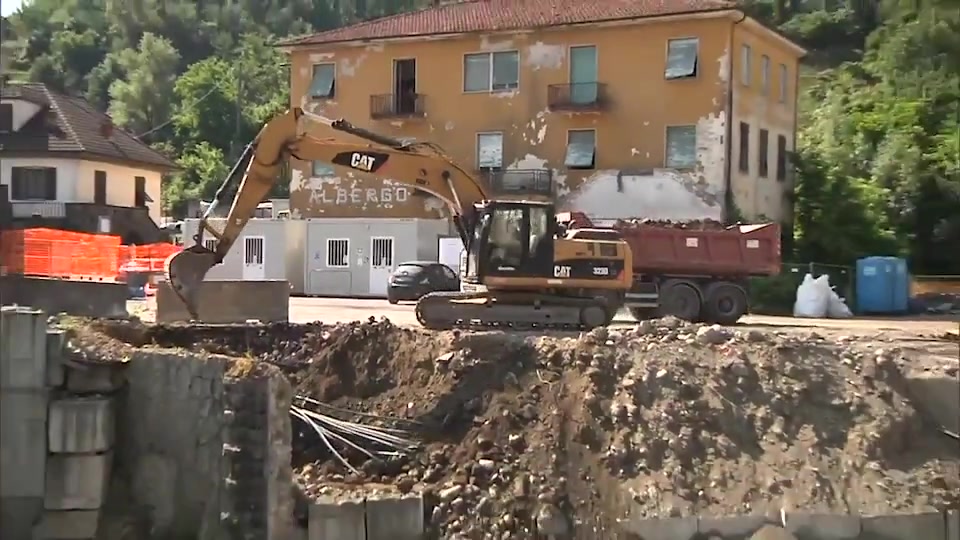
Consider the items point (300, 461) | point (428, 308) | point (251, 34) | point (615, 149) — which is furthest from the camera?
point (251, 34)

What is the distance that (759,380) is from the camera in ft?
46.6

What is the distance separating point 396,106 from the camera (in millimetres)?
35812

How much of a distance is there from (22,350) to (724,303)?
1402 centimetres

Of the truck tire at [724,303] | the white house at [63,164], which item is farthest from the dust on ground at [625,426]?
the white house at [63,164]

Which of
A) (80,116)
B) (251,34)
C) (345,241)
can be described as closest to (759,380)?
(345,241)

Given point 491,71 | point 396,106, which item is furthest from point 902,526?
point 396,106

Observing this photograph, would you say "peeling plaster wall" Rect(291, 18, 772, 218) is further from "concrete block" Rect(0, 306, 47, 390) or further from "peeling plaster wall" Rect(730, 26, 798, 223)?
"concrete block" Rect(0, 306, 47, 390)

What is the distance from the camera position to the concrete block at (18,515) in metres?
12.6

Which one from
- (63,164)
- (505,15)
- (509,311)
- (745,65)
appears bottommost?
(509,311)

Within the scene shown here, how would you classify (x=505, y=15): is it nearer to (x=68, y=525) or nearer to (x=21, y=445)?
(x=21, y=445)

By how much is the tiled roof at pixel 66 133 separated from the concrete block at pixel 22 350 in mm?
29234

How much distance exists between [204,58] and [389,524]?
87148 millimetres

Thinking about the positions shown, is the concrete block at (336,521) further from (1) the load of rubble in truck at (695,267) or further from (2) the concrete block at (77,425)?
(1) the load of rubble in truck at (695,267)

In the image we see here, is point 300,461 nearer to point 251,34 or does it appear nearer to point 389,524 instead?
point 389,524
